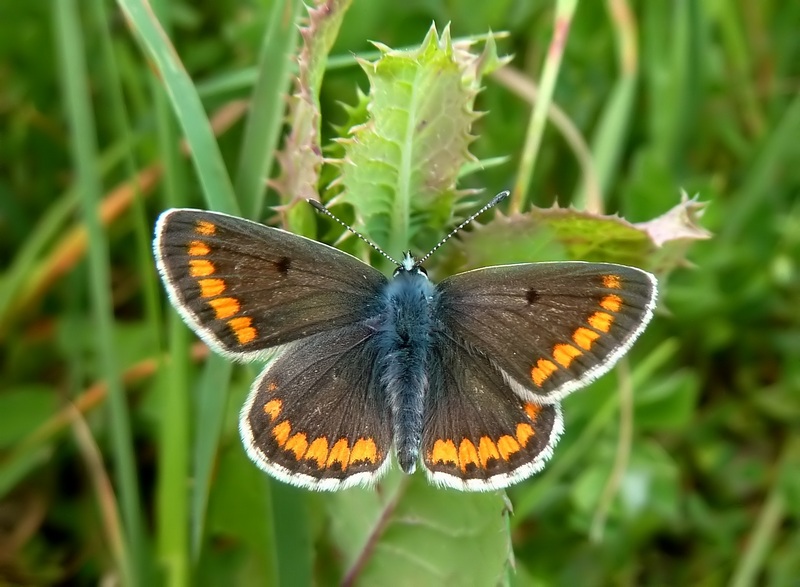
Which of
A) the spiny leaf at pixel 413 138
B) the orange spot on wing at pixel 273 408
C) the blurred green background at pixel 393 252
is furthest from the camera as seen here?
the blurred green background at pixel 393 252

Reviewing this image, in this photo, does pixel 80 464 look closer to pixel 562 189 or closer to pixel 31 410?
pixel 31 410

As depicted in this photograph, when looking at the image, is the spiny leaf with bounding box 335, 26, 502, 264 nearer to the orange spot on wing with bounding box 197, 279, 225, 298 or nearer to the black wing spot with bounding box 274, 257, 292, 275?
the black wing spot with bounding box 274, 257, 292, 275

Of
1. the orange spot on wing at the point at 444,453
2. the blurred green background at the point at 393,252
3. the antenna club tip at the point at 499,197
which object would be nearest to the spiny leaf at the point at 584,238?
the antenna club tip at the point at 499,197

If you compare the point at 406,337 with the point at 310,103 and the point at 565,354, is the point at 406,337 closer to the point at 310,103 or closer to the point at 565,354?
the point at 565,354

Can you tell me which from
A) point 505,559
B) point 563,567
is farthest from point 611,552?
point 505,559

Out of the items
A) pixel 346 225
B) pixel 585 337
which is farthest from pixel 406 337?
pixel 585 337

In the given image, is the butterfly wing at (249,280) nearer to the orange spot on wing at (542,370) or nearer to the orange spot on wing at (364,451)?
the orange spot on wing at (364,451)
